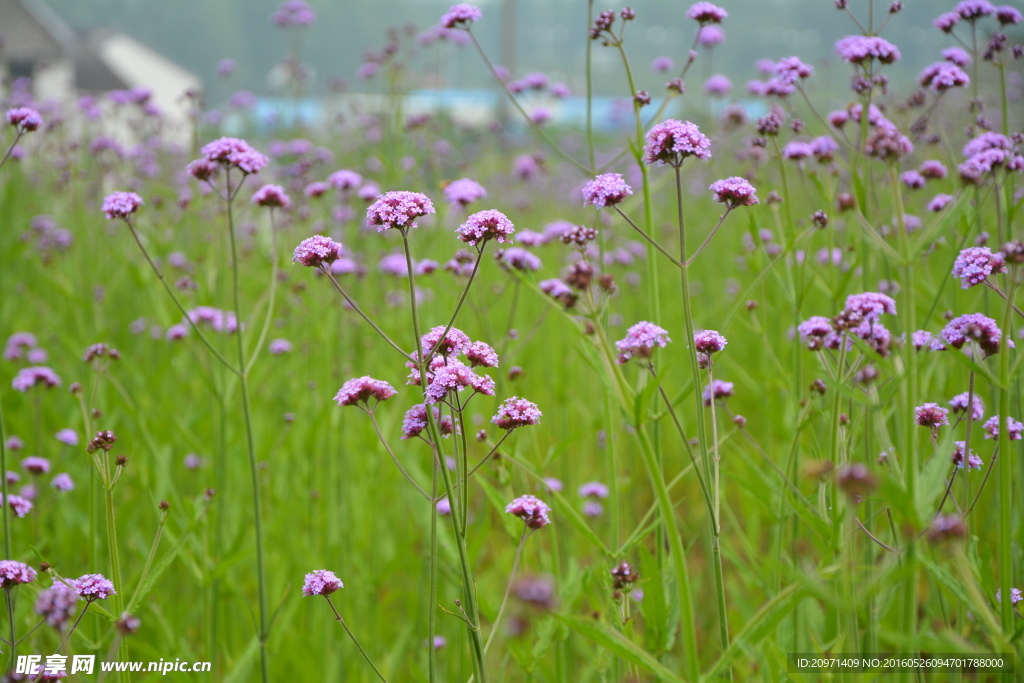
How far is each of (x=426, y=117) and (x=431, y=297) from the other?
3.83ft

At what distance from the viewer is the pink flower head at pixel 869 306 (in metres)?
1.68

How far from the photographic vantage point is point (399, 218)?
152 centimetres

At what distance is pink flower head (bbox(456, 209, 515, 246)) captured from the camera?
1.52m

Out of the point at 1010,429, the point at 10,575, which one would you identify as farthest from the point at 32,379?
the point at 1010,429

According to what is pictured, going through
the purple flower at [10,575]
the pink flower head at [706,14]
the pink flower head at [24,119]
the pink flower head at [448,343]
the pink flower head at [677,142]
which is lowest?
the purple flower at [10,575]

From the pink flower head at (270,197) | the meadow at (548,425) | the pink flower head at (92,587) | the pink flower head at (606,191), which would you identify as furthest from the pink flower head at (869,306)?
the pink flower head at (92,587)

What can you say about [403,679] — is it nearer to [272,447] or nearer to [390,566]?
[390,566]

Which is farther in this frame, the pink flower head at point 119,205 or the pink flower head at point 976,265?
the pink flower head at point 119,205

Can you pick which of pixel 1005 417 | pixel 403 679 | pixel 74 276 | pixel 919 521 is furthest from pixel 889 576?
pixel 74 276

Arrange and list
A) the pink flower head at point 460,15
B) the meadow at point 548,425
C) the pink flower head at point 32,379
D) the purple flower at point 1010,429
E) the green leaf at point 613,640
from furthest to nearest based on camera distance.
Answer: the pink flower head at point 32,379, the pink flower head at point 460,15, the purple flower at point 1010,429, the meadow at point 548,425, the green leaf at point 613,640

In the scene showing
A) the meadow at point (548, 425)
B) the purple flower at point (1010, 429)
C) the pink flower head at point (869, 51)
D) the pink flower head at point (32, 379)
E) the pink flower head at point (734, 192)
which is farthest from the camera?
the pink flower head at point (32, 379)

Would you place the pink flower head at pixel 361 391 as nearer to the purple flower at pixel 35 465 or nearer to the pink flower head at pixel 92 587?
the pink flower head at pixel 92 587

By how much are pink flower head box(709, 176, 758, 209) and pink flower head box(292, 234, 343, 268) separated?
0.89 m

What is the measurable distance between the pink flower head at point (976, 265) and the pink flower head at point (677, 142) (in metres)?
0.70
